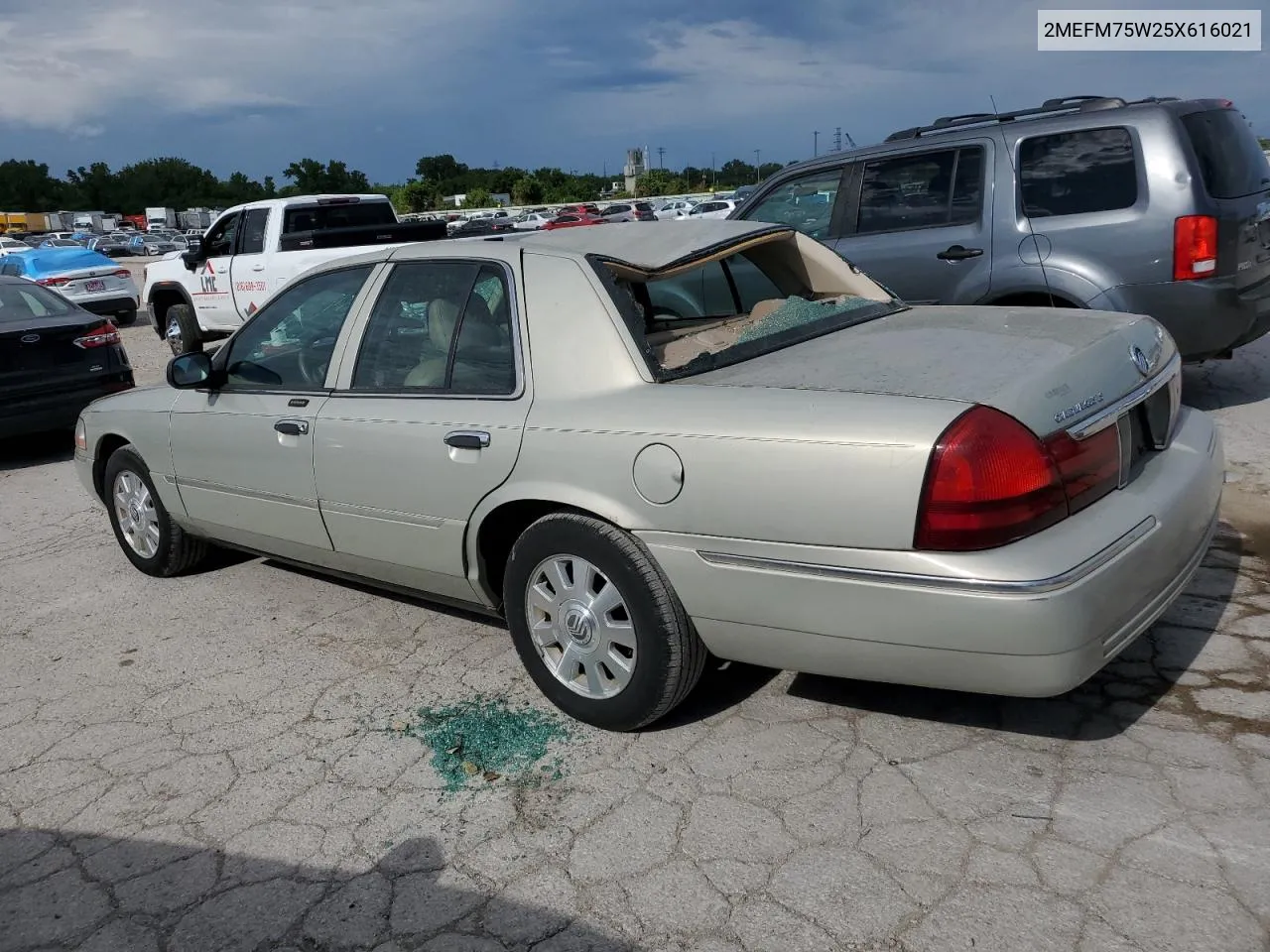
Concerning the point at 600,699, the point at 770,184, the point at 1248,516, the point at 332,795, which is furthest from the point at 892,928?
the point at 770,184

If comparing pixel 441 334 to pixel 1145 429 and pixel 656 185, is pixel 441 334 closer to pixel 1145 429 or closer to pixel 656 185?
pixel 1145 429

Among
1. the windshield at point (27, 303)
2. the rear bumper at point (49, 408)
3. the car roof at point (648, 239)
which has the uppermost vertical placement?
the car roof at point (648, 239)

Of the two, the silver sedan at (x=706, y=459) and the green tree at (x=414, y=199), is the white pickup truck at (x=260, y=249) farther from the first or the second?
the green tree at (x=414, y=199)

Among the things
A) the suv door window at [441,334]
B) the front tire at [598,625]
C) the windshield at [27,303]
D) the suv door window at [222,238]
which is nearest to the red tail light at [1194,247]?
the suv door window at [441,334]

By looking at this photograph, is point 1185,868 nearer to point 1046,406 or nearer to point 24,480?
point 1046,406

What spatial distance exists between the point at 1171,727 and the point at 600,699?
172 cm

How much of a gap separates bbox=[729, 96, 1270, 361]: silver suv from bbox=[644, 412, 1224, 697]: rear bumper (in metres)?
3.24

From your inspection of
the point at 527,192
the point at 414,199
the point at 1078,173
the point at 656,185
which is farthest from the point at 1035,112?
the point at 527,192

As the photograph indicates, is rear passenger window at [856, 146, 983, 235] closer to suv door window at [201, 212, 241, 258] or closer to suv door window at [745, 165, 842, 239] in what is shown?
suv door window at [745, 165, 842, 239]

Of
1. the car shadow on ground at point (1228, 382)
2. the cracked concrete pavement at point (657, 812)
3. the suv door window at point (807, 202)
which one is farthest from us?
the suv door window at point (807, 202)

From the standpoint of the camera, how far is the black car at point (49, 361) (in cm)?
786

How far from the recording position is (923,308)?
13.5ft

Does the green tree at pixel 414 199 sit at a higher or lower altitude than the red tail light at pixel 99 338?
higher

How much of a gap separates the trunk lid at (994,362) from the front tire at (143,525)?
123 inches
